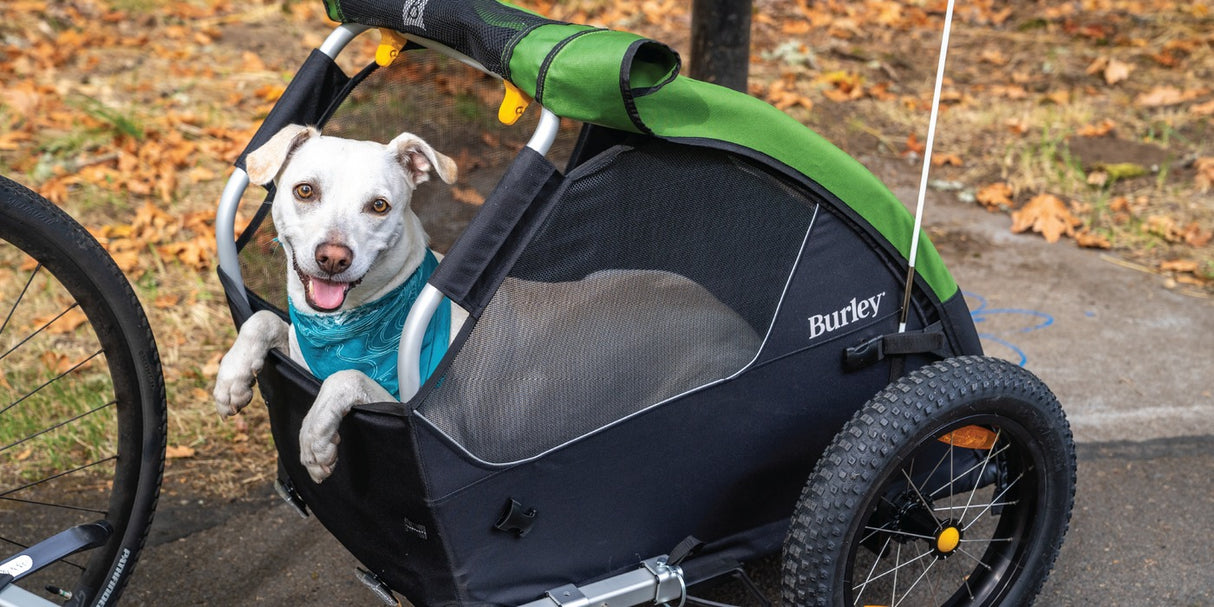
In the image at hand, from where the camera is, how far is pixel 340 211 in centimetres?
219

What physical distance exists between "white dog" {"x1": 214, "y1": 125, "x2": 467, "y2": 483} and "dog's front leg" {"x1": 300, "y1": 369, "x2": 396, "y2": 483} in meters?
0.04

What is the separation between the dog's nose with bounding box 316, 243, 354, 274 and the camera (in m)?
2.08

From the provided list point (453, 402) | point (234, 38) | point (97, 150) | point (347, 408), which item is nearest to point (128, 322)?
point (347, 408)

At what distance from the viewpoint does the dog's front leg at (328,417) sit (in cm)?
194

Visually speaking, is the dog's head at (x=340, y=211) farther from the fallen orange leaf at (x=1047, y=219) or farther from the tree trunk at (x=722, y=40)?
the fallen orange leaf at (x=1047, y=219)

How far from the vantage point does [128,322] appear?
2.10 meters

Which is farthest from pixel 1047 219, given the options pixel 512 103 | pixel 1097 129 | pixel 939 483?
pixel 512 103

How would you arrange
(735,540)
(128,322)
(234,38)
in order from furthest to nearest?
1. (234,38)
2. (735,540)
3. (128,322)

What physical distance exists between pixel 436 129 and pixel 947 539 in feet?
5.34

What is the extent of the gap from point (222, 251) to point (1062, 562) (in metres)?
2.25

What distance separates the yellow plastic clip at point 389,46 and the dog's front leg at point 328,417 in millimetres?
811

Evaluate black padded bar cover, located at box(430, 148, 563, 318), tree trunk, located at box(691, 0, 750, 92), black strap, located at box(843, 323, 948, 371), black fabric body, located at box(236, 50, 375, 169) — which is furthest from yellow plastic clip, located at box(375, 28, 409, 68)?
tree trunk, located at box(691, 0, 750, 92)

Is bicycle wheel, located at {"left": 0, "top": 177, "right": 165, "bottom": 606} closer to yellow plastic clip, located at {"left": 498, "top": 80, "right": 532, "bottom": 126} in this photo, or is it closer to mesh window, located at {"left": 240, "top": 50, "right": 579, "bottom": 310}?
mesh window, located at {"left": 240, "top": 50, "right": 579, "bottom": 310}

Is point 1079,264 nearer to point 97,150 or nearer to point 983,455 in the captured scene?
point 983,455
